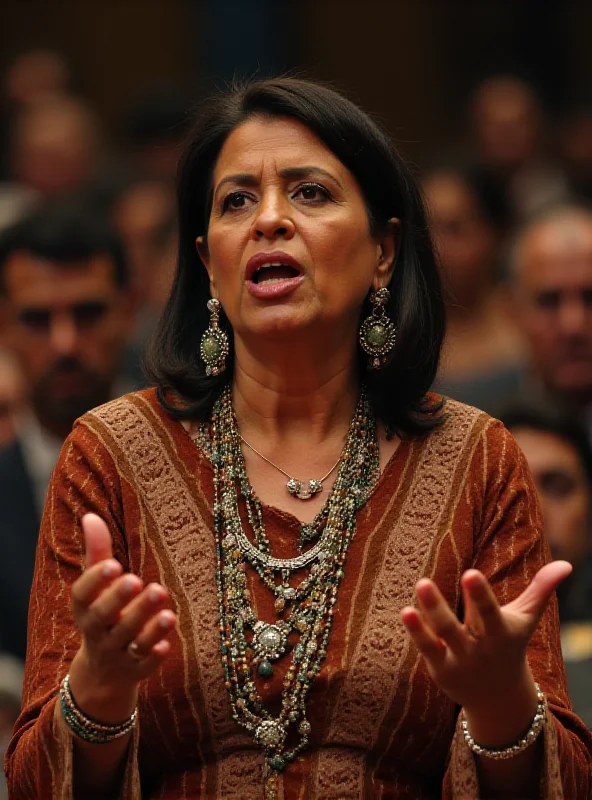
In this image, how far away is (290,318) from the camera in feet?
11.0

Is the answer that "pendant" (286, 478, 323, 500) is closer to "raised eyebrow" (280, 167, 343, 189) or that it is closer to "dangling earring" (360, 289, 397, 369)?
"dangling earring" (360, 289, 397, 369)

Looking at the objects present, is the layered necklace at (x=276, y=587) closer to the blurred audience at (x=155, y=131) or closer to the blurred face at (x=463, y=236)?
the blurred face at (x=463, y=236)

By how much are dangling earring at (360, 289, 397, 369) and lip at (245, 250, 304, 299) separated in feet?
0.90

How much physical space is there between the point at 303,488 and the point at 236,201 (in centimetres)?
65

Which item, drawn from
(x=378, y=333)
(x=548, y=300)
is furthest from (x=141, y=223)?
(x=378, y=333)

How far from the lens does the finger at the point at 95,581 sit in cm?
279

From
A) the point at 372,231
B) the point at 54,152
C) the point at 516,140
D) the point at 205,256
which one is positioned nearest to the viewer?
the point at 372,231

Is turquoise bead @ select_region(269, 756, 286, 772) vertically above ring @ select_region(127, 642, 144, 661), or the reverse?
ring @ select_region(127, 642, 144, 661)

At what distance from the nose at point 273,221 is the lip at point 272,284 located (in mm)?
44

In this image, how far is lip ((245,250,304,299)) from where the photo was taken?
132 inches

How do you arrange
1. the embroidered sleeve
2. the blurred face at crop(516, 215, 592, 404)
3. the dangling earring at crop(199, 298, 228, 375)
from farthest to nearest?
the blurred face at crop(516, 215, 592, 404)
the dangling earring at crop(199, 298, 228, 375)
the embroidered sleeve

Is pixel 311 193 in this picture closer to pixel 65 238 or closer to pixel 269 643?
pixel 269 643

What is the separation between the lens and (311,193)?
3.46m

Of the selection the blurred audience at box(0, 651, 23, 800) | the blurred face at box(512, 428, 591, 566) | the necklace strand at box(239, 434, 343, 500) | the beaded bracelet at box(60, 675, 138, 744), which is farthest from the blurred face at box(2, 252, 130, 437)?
the beaded bracelet at box(60, 675, 138, 744)
